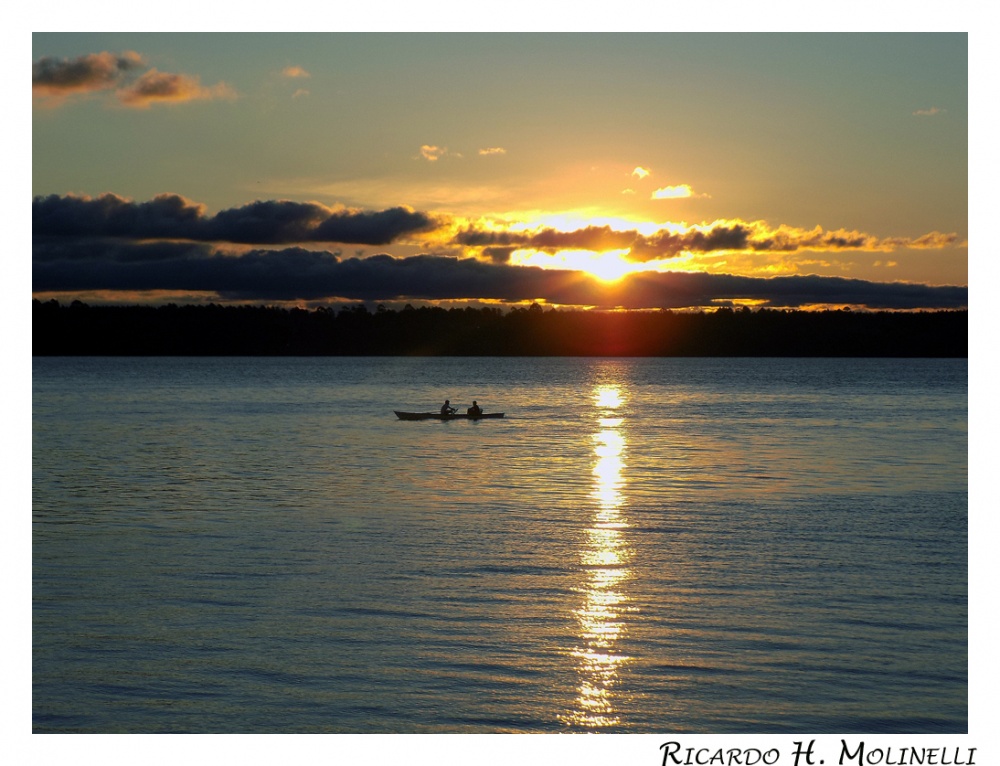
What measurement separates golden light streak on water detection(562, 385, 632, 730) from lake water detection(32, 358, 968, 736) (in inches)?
2.6

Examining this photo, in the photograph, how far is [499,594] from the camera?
62.5 feet

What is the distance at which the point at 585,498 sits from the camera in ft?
106

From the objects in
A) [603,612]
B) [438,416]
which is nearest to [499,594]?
[603,612]

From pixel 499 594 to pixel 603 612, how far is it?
83.4 inches

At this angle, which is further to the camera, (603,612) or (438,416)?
(438,416)

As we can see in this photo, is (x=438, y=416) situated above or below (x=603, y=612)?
above

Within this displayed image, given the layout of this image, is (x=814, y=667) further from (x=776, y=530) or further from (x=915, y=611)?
(x=776, y=530)

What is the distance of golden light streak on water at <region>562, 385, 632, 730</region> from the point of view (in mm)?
13602

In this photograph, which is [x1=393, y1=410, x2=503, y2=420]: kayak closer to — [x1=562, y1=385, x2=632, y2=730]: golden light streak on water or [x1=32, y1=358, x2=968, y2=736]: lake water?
[x1=32, y1=358, x2=968, y2=736]: lake water

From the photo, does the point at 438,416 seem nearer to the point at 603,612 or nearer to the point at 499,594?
the point at 499,594

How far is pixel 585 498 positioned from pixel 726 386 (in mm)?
109006

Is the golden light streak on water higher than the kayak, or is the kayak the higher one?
the kayak

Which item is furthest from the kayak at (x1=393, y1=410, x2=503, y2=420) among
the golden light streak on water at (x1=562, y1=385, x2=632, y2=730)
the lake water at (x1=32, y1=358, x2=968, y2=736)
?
the golden light streak on water at (x1=562, y1=385, x2=632, y2=730)
